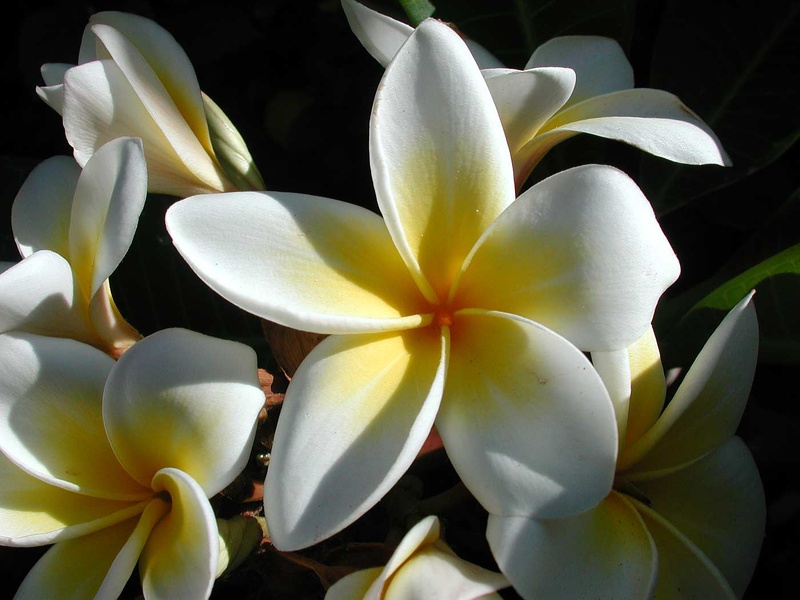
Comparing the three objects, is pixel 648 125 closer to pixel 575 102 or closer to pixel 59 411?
pixel 575 102

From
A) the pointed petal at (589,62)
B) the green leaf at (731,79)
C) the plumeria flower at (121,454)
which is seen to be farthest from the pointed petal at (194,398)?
the green leaf at (731,79)

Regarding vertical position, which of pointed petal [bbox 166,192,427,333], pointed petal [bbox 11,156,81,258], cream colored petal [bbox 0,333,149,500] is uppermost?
pointed petal [bbox 166,192,427,333]

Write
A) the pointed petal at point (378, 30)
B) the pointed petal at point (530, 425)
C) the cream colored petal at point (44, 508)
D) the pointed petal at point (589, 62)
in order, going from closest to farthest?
the pointed petal at point (530, 425), the cream colored petal at point (44, 508), the pointed petal at point (378, 30), the pointed petal at point (589, 62)

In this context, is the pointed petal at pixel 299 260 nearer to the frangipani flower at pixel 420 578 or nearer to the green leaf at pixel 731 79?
the frangipani flower at pixel 420 578

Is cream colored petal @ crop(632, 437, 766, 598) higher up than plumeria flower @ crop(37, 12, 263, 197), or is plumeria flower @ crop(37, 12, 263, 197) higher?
plumeria flower @ crop(37, 12, 263, 197)

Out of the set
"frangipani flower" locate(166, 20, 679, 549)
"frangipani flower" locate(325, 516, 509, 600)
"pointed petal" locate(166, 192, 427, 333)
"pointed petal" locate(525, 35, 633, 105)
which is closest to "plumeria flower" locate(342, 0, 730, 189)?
"pointed petal" locate(525, 35, 633, 105)

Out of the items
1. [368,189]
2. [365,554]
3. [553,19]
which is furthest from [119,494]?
[553,19]

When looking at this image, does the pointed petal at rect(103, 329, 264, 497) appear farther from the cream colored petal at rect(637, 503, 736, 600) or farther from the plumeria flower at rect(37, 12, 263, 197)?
the cream colored petal at rect(637, 503, 736, 600)
